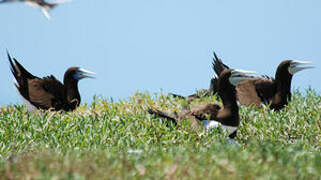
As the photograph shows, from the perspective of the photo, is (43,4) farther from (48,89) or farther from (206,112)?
(48,89)

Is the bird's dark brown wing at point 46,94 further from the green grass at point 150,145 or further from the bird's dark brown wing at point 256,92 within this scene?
the bird's dark brown wing at point 256,92

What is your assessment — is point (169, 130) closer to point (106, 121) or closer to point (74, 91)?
point (106, 121)

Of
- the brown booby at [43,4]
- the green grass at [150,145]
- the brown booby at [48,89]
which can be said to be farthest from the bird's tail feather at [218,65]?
the brown booby at [43,4]

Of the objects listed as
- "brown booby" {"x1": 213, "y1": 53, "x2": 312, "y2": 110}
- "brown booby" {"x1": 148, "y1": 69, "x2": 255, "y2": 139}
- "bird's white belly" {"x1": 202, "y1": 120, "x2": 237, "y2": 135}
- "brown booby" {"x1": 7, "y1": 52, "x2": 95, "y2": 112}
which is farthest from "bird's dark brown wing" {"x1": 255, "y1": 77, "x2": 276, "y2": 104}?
"brown booby" {"x1": 7, "y1": 52, "x2": 95, "y2": 112}

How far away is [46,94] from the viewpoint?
12.0 metres

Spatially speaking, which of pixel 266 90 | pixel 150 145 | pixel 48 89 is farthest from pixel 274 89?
pixel 48 89

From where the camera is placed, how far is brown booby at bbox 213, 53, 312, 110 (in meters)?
12.1

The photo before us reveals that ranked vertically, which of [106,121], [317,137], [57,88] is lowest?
[317,137]

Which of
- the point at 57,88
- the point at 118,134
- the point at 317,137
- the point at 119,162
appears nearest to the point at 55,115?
the point at 57,88

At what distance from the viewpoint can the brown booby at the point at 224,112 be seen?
8750 mm

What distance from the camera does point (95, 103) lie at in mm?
12734

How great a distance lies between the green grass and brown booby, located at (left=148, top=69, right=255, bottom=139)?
28 centimetres

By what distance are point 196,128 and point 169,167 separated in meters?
4.64

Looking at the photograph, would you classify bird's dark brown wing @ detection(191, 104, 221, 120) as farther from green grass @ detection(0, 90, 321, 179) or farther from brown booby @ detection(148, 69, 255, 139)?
green grass @ detection(0, 90, 321, 179)
